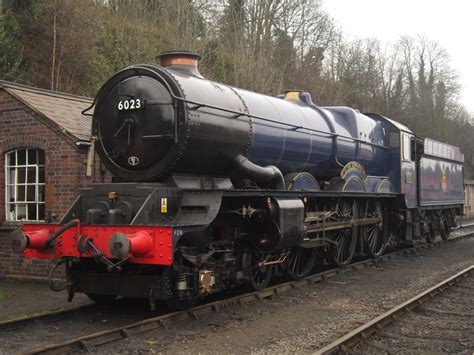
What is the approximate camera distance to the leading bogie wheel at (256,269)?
25.4ft

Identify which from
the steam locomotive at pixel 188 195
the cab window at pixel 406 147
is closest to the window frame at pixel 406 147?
the cab window at pixel 406 147

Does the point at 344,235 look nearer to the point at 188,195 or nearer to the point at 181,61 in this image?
the point at 188,195

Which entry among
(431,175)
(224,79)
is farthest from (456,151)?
(224,79)

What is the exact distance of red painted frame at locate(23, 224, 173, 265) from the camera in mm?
5789

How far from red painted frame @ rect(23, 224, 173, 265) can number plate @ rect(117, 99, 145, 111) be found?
162 centimetres

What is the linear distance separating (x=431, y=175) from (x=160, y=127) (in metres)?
11.1

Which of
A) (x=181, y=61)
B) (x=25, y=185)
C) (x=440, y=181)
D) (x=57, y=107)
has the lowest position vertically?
(x=25, y=185)

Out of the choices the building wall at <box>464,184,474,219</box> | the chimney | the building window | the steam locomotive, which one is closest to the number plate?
the steam locomotive

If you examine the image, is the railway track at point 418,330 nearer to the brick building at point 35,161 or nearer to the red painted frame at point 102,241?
the red painted frame at point 102,241

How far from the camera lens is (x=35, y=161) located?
32.6ft

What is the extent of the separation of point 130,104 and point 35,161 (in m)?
3.96

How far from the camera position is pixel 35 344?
18.3ft

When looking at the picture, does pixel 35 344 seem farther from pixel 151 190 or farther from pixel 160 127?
pixel 160 127

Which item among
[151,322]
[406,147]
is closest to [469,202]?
[406,147]
